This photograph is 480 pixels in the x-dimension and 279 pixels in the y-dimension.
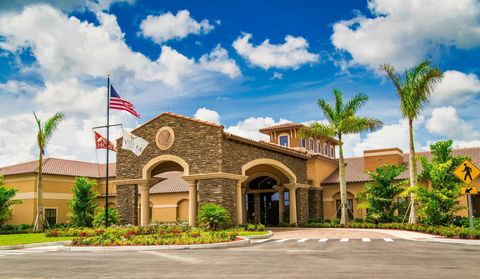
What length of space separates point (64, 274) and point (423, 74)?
23.7m

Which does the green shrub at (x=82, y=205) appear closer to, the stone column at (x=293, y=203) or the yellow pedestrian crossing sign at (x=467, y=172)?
the stone column at (x=293, y=203)

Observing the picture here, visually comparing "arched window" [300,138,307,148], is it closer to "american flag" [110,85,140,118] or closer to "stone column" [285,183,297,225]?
"stone column" [285,183,297,225]

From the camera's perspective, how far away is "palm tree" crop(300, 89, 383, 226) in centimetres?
3278

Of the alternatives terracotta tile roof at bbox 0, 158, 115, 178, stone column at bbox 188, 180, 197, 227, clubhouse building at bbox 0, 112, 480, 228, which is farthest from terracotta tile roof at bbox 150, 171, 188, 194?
stone column at bbox 188, 180, 197, 227

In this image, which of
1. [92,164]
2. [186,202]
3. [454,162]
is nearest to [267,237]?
[454,162]

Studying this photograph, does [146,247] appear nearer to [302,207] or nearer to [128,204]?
[128,204]

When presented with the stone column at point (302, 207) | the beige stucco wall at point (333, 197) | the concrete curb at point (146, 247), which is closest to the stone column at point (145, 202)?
the concrete curb at point (146, 247)

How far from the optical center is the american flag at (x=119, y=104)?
90.8 feet

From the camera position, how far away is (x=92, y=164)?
5150cm

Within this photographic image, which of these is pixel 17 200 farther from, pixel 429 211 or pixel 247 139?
pixel 429 211

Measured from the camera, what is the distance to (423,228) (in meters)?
25.7

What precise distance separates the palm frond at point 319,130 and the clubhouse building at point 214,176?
194 centimetres

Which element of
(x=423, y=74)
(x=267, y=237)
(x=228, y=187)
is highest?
(x=423, y=74)

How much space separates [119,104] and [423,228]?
1857 centimetres
